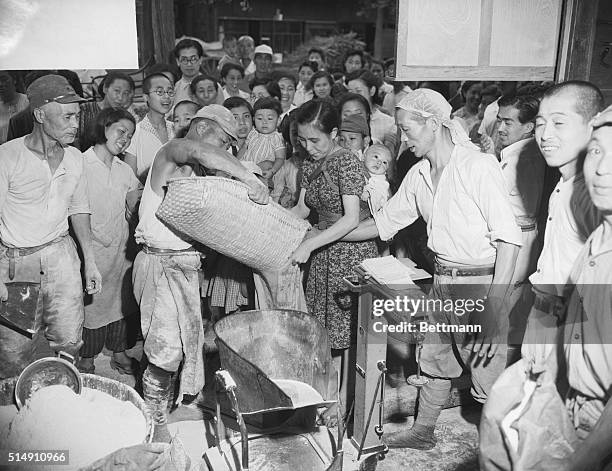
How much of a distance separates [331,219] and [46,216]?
1.77 m

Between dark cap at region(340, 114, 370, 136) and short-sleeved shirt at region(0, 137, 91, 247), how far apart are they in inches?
82.6

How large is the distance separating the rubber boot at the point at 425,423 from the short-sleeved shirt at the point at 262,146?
2.85 metres

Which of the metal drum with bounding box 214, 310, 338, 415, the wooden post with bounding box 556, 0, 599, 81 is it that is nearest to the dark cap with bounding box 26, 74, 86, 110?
the metal drum with bounding box 214, 310, 338, 415

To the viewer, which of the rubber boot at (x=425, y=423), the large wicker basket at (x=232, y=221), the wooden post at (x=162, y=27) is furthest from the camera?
the wooden post at (x=162, y=27)

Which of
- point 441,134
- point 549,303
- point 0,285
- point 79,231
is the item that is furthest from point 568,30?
point 0,285

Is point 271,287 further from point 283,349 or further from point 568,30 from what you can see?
point 568,30

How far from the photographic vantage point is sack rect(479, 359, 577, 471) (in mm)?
2381

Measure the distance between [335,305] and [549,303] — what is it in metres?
1.69

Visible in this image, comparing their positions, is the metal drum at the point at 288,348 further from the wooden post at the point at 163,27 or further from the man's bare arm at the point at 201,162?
the wooden post at the point at 163,27

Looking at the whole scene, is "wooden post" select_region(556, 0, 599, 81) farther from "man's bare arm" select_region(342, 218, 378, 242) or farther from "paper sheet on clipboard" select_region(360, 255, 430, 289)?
"paper sheet on clipboard" select_region(360, 255, 430, 289)

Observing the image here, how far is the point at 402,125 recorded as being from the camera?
3.50 metres

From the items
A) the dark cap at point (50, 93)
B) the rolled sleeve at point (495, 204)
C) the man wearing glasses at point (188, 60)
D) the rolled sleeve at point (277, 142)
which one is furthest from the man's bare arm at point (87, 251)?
the man wearing glasses at point (188, 60)

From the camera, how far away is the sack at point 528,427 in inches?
93.7

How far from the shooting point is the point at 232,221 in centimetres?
363
